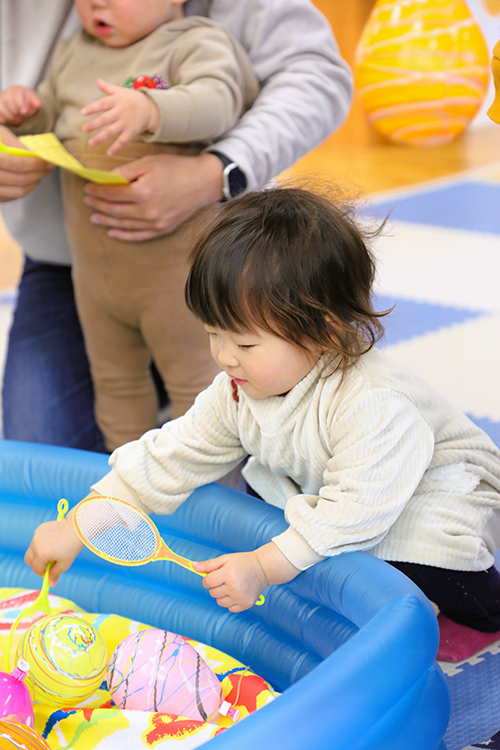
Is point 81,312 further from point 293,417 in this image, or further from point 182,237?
point 293,417

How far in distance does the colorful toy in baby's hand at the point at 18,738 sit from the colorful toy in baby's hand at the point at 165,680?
0.37ft

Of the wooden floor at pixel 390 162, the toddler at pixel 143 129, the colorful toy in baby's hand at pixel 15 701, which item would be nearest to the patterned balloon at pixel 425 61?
the wooden floor at pixel 390 162

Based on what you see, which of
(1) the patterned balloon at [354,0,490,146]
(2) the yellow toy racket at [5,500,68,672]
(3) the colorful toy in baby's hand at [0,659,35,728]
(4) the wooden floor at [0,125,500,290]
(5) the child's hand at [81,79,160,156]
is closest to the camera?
(3) the colorful toy in baby's hand at [0,659,35,728]

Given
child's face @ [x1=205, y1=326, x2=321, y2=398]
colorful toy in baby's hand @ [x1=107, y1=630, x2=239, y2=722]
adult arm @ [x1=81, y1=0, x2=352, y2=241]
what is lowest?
colorful toy in baby's hand @ [x1=107, y1=630, x2=239, y2=722]

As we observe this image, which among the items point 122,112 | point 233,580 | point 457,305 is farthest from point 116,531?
point 457,305

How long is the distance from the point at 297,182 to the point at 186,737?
57 centimetres

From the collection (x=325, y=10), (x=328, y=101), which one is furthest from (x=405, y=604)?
(x=325, y=10)

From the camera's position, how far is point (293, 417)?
806 millimetres

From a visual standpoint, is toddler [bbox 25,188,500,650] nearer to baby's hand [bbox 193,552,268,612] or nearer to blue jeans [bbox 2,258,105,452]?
baby's hand [bbox 193,552,268,612]

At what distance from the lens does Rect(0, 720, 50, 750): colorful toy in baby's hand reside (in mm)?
611


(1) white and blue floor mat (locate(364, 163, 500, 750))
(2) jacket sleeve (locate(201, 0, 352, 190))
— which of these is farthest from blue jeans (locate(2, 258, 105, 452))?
(1) white and blue floor mat (locate(364, 163, 500, 750))

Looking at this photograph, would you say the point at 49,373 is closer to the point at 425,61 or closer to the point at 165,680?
the point at 165,680

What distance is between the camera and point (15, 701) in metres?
0.70

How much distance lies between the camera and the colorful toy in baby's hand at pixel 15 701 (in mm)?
692
